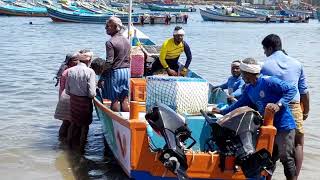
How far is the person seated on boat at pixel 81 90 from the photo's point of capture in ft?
25.8

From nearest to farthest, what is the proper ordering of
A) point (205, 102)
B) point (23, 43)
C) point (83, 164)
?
1. point (205, 102)
2. point (83, 164)
3. point (23, 43)

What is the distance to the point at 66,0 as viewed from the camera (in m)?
68.9

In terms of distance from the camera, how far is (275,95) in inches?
237

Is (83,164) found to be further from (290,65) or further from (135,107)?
(290,65)

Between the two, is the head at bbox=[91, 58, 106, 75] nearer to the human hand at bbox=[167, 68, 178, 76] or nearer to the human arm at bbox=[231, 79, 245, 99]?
the human hand at bbox=[167, 68, 178, 76]

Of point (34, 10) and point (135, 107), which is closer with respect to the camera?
point (135, 107)

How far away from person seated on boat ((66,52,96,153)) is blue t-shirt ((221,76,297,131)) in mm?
2449

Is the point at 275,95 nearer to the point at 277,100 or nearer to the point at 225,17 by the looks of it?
the point at 277,100

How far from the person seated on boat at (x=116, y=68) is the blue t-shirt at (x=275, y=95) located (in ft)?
7.53

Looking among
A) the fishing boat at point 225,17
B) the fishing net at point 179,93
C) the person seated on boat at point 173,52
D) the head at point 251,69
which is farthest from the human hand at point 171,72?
the fishing boat at point 225,17

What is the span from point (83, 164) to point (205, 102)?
2357 mm

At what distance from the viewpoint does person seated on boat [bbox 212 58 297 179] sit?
593cm

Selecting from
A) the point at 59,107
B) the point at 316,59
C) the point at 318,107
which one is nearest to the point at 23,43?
the point at 316,59

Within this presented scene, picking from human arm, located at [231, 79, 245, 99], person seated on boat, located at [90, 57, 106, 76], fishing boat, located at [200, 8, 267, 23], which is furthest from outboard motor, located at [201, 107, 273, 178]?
fishing boat, located at [200, 8, 267, 23]
